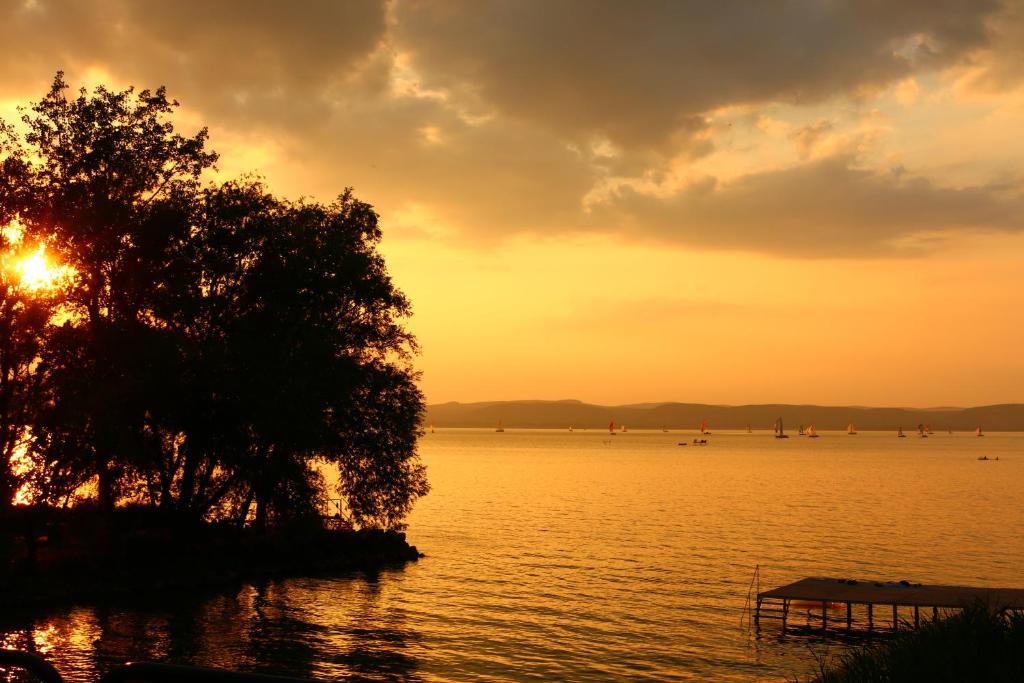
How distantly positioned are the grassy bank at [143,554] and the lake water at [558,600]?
8.55 feet

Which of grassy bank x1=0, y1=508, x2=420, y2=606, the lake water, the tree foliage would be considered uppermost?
the tree foliage

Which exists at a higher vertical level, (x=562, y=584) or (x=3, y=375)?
(x=3, y=375)

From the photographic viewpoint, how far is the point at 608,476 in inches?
7274

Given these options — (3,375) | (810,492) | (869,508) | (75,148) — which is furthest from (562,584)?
(810,492)

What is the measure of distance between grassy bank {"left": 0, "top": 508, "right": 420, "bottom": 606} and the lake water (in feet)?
8.55

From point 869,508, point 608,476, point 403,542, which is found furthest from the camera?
point 608,476

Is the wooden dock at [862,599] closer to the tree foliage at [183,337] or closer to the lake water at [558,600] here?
the lake water at [558,600]

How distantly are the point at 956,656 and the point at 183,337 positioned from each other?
42536 mm

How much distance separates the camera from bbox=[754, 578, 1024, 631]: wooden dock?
4438cm

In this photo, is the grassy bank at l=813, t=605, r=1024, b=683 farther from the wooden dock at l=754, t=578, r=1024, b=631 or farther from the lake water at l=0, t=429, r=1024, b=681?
the wooden dock at l=754, t=578, r=1024, b=631

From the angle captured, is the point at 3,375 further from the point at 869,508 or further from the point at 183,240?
the point at 869,508

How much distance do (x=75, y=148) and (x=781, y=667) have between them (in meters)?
46.8

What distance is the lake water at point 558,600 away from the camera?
117 feet

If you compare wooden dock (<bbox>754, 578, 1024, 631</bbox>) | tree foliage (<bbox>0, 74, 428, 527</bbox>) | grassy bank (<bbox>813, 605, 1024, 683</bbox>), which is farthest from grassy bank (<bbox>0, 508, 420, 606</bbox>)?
grassy bank (<bbox>813, 605, 1024, 683</bbox>)
